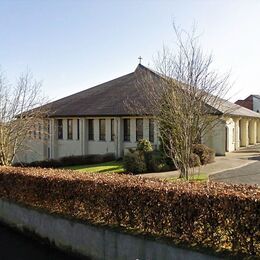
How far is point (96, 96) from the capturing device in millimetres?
37344

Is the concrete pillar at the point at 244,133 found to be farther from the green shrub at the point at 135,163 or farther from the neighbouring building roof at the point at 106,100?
the green shrub at the point at 135,163

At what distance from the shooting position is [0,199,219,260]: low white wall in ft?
21.5

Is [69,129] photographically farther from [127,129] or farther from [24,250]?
[24,250]

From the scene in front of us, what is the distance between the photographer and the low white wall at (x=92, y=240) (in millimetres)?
6547

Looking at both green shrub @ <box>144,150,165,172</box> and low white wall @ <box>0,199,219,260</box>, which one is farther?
green shrub @ <box>144,150,165,172</box>

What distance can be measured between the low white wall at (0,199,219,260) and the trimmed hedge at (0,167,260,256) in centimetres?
24

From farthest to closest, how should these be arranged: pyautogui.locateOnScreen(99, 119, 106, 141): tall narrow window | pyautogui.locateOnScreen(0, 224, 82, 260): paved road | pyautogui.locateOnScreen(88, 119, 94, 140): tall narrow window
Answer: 1. pyautogui.locateOnScreen(88, 119, 94, 140): tall narrow window
2. pyautogui.locateOnScreen(99, 119, 106, 141): tall narrow window
3. pyautogui.locateOnScreen(0, 224, 82, 260): paved road

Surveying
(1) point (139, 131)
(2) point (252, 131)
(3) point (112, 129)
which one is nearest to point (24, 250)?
(1) point (139, 131)

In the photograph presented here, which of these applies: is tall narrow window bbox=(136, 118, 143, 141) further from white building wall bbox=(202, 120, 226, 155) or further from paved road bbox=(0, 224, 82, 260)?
paved road bbox=(0, 224, 82, 260)

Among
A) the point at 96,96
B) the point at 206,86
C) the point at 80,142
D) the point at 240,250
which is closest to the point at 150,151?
the point at 206,86

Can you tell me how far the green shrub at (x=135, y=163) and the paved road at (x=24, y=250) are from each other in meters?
12.3

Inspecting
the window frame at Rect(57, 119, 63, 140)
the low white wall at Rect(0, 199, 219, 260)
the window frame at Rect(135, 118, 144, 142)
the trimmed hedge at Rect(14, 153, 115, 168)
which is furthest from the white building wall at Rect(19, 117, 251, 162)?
the low white wall at Rect(0, 199, 219, 260)

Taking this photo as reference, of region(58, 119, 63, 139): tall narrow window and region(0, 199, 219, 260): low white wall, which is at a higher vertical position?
region(58, 119, 63, 139): tall narrow window

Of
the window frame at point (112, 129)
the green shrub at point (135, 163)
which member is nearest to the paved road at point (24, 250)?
the green shrub at point (135, 163)
